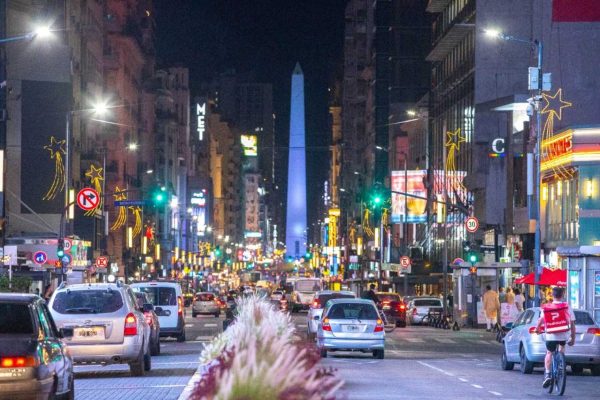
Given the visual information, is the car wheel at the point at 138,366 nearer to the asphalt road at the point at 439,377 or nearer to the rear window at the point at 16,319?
the asphalt road at the point at 439,377

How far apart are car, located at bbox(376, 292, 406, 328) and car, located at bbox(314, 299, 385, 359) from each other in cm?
2487

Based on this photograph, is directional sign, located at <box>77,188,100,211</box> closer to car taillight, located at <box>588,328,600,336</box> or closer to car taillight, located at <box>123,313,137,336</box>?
car taillight, located at <box>588,328,600,336</box>

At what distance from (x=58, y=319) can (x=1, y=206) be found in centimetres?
3631

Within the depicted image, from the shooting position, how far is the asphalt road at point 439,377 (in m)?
23.4

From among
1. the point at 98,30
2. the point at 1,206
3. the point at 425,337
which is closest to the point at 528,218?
the point at 425,337

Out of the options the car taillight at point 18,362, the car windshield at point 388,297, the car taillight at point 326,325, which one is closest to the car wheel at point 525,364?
the car taillight at point 326,325

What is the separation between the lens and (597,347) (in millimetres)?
29719

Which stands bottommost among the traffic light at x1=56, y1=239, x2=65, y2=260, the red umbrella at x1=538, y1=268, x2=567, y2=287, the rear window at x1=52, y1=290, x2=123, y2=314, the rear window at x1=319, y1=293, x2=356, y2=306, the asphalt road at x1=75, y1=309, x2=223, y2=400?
the asphalt road at x1=75, y1=309, x2=223, y2=400

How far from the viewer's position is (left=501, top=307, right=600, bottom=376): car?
1138 inches

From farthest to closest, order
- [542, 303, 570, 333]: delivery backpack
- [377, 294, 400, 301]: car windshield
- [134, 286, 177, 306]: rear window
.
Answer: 1. [377, 294, 400, 301]: car windshield
2. [134, 286, 177, 306]: rear window
3. [542, 303, 570, 333]: delivery backpack

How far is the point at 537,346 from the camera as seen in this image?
2884cm

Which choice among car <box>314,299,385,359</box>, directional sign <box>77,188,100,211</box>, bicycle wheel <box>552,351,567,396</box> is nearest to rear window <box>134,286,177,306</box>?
car <box>314,299,385,359</box>

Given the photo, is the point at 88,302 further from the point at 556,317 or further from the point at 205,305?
the point at 205,305

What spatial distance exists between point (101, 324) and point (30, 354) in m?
9.13
